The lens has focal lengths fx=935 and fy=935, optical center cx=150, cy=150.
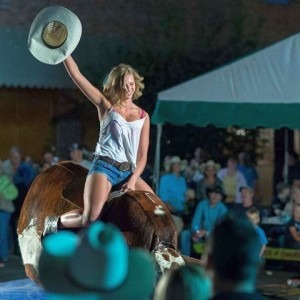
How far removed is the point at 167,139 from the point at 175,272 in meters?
13.2

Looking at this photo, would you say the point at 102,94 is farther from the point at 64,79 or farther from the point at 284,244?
the point at 64,79

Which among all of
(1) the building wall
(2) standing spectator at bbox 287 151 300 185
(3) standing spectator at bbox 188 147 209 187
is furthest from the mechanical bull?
(1) the building wall

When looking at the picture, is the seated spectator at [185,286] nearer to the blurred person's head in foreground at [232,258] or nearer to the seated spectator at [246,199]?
the blurred person's head in foreground at [232,258]

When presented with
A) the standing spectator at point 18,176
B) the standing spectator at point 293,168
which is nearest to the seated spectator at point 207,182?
the standing spectator at point 293,168

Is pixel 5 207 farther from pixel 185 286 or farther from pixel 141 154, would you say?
pixel 185 286

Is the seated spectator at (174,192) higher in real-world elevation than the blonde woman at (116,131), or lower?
lower

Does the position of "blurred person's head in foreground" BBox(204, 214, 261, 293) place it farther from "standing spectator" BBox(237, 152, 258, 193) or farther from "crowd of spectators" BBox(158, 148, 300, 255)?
"standing spectator" BBox(237, 152, 258, 193)

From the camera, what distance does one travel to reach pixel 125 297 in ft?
9.35

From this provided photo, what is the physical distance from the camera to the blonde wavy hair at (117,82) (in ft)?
21.0

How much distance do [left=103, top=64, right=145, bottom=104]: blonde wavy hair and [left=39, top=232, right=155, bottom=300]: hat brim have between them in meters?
3.50

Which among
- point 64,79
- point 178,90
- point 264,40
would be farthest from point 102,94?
point 264,40

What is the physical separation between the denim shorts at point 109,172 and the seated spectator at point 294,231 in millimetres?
5697

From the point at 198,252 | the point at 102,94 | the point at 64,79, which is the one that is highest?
the point at 64,79

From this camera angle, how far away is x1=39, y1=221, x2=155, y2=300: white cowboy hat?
2.79 metres
